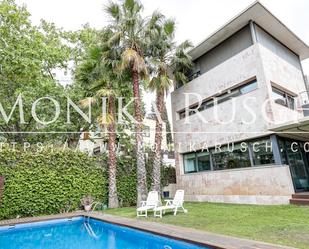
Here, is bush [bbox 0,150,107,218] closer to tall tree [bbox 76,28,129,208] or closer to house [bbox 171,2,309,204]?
tall tree [bbox 76,28,129,208]

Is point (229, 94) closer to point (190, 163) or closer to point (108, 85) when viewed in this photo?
point (190, 163)

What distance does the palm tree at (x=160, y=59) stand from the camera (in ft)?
51.7

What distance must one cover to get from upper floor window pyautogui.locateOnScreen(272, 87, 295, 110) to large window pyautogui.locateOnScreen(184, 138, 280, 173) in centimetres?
247

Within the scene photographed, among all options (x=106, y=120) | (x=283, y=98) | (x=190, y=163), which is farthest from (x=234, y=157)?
(x=106, y=120)

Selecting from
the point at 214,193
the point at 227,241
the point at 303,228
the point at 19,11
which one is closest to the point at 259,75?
the point at 214,193

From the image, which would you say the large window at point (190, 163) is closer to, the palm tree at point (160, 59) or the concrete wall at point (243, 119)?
the concrete wall at point (243, 119)

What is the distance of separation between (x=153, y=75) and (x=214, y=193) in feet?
27.7

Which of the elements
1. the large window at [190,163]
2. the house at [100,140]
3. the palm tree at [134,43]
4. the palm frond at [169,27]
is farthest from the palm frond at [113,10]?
the large window at [190,163]

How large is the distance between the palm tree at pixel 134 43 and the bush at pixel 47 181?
325cm

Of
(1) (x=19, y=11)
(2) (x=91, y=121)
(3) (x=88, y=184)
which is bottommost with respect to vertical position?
(3) (x=88, y=184)

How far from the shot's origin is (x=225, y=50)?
15.9 m

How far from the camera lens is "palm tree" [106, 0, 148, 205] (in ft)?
48.5

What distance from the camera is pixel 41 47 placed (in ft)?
57.6

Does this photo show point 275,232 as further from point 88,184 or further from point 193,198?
point 88,184
